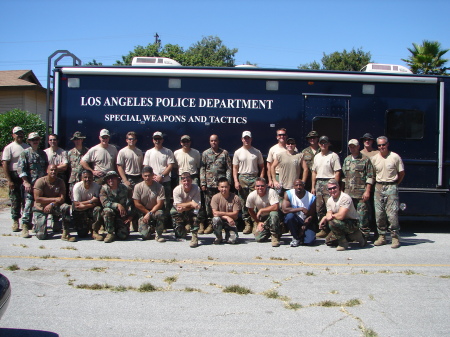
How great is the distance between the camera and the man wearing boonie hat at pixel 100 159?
859cm

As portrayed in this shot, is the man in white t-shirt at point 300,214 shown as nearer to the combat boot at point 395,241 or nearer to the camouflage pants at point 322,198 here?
the camouflage pants at point 322,198

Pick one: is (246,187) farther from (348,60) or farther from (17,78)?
(348,60)

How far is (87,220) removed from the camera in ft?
26.8

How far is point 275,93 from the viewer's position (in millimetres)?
9070

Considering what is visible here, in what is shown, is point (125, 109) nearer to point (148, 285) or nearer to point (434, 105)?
point (148, 285)

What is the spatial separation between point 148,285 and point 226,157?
12.7 feet

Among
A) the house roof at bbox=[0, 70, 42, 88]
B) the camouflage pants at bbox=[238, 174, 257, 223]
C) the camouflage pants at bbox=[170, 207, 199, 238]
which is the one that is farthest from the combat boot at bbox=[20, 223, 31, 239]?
the house roof at bbox=[0, 70, 42, 88]

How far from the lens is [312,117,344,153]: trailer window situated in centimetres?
903

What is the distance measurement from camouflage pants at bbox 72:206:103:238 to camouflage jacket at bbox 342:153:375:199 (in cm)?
452

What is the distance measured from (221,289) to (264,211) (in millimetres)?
2783

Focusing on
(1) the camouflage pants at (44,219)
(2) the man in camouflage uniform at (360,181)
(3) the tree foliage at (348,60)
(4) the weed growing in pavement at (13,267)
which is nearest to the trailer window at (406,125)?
(2) the man in camouflage uniform at (360,181)

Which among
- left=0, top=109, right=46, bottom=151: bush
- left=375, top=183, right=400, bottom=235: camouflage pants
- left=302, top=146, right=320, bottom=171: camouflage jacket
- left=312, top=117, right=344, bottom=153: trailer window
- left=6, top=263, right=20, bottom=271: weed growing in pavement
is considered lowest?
left=6, top=263, right=20, bottom=271: weed growing in pavement

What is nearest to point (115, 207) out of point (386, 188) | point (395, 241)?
point (386, 188)

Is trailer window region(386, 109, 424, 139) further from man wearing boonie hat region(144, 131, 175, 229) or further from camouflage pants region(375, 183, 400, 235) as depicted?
man wearing boonie hat region(144, 131, 175, 229)
